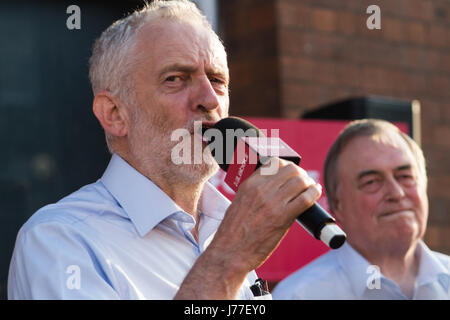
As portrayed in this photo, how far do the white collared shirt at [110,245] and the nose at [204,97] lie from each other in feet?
0.81

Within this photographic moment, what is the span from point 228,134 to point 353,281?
5.46ft

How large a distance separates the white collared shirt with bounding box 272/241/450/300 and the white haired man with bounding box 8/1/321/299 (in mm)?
1170

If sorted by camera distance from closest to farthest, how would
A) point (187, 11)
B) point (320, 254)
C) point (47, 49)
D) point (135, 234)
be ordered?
1. point (135, 234)
2. point (187, 11)
3. point (320, 254)
4. point (47, 49)

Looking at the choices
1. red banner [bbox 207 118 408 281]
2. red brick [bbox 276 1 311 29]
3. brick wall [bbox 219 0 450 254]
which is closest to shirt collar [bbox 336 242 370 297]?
red banner [bbox 207 118 408 281]

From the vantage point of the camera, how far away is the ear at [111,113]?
220cm

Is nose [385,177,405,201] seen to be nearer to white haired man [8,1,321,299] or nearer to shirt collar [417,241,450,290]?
shirt collar [417,241,450,290]

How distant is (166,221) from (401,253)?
1.63 metres

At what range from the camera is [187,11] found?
7.31ft

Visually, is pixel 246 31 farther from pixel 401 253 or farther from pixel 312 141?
pixel 401 253

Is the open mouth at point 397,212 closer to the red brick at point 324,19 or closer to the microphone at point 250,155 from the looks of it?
the microphone at point 250,155

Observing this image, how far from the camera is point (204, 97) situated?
80.2 inches

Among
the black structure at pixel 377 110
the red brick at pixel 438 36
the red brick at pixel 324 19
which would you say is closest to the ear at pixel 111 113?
the black structure at pixel 377 110

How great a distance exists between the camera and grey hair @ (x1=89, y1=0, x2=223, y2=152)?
2168 mm

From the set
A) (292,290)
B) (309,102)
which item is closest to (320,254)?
(292,290)
